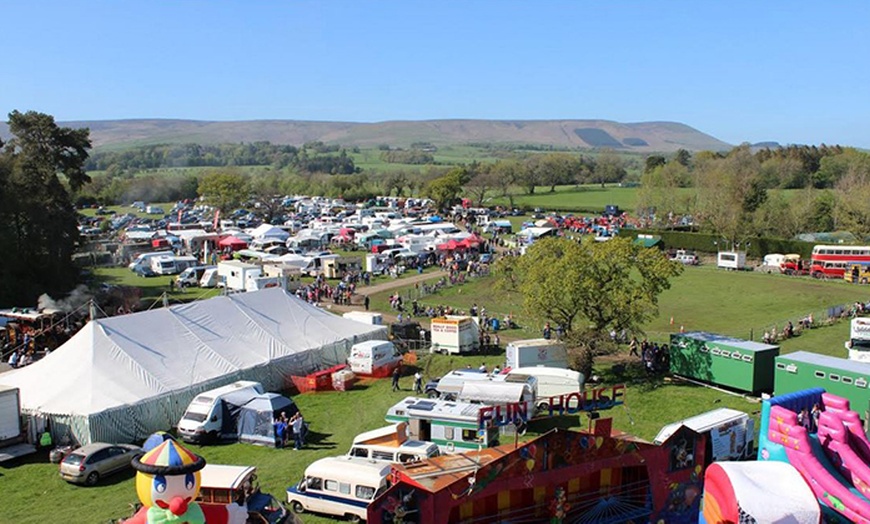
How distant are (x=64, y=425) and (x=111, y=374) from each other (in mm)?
1872

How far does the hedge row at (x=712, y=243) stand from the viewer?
52188 millimetres

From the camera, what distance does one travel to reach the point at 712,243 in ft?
190

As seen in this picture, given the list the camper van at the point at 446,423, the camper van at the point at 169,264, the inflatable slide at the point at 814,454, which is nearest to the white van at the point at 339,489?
the camper van at the point at 446,423

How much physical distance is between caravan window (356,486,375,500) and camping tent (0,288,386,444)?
7.58 meters

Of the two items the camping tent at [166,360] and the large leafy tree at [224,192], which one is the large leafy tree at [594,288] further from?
the large leafy tree at [224,192]

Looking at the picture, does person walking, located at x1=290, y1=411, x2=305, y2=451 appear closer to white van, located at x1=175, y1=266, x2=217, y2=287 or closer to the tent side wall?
the tent side wall

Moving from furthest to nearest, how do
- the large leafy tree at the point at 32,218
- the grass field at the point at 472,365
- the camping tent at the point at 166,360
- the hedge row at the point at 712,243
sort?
the hedge row at the point at 712,243
the large leafy tree at the point at 32,218
the camping tent at the point at 166,360
the grass field at the point at 472,365

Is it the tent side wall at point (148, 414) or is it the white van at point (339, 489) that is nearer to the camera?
the white van at point (339, 489)

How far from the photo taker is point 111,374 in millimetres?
19438

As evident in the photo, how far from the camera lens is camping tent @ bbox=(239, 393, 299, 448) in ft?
60.2

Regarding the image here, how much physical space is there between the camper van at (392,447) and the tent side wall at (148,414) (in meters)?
6.14

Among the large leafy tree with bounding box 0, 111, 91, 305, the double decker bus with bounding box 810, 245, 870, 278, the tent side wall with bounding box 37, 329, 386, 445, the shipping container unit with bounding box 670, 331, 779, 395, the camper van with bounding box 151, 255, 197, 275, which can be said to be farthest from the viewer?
the camper van with bounding box 151, 255, 197, 275

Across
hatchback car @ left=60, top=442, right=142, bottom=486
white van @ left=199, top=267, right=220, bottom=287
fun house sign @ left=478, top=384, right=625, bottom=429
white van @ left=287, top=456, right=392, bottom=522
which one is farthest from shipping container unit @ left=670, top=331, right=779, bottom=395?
white van @ left=199, top=267, right=220, bottom=287

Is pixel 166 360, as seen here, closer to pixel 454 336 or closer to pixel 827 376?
pixel 454 336
